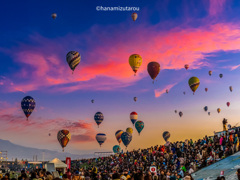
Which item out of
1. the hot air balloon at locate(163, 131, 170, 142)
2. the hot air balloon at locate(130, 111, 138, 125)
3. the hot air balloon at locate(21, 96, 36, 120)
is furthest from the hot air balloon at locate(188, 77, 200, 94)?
the hot air balloon at locate(21, 96, 36, 120)

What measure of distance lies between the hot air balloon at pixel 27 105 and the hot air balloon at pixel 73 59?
9.15 m

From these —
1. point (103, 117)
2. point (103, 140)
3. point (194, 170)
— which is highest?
point (103, 117)

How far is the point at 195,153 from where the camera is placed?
30344 mm

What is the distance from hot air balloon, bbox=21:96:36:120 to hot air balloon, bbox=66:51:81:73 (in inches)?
360

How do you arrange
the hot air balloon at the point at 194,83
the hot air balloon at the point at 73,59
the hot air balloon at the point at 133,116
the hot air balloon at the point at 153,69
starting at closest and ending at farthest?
1. the hot air balloon at the point at 73,59
2. the hot air balloon at the point at 153,69
3. the hot air balloon at the point at 194,83
4. the hot air balloon at the point at 133,116

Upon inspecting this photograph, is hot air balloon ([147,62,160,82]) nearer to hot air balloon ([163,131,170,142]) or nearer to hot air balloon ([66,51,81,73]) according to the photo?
hot air balloon ([66,51,81,73])

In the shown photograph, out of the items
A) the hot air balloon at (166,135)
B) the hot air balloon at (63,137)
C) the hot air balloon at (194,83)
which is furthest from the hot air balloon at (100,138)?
the hot air balloon at (194,83)

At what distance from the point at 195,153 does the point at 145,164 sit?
8554mm

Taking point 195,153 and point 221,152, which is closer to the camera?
point 221,152

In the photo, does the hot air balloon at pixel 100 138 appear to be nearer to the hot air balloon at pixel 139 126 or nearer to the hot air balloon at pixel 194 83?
the hot air balloon at pixel 139 126

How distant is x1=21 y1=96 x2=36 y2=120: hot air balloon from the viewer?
51781mm

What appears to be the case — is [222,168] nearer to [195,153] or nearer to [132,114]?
[195,153]

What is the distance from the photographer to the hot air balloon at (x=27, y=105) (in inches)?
2039

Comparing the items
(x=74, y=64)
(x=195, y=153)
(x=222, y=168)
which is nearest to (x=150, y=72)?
(x=74, y=64)
